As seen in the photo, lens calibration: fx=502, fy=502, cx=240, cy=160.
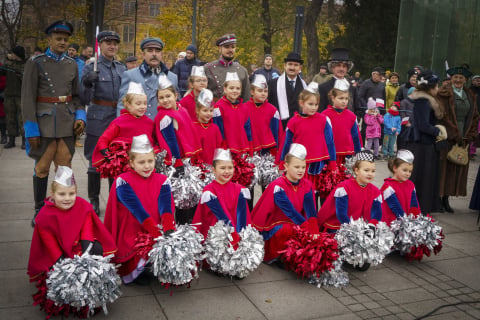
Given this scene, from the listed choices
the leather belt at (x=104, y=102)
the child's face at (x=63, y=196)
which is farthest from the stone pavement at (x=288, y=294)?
the leather belt at (x=104, y=102)

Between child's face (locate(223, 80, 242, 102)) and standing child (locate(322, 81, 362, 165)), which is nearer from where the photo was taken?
child's face (locate(223, 80, 242, 102))

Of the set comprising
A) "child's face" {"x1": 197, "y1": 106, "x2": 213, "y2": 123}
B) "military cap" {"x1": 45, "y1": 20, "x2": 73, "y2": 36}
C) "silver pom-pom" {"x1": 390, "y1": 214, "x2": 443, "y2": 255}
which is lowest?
"silver pom-pom" {"x1": 390, "y1": 214, "x2": 443, "y2": 255}

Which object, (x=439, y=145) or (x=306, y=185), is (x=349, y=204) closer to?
(x=306, y=185)

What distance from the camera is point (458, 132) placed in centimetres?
799

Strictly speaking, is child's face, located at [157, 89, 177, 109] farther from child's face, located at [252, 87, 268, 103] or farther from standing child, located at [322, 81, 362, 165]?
standing child, located at [322, 81, 362, 165]

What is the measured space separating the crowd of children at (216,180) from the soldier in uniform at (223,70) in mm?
442

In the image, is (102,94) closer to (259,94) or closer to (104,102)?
(104,102)

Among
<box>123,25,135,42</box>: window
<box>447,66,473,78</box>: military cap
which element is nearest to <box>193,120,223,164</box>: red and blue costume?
<box>447,66,473,78</box>: military cap

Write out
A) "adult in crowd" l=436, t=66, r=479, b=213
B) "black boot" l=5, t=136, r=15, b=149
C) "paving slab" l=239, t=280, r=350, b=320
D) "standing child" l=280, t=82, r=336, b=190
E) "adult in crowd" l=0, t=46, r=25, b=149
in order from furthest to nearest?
"black boot" l=5, t=136, r=15, b=149 → "adult in crowd" l=0, t=46, r=25, b=149 → "adult in crowd" l=436, t=66, r=479, b=213 → "standing child" l=280, t=82, r=336, b=190 → "paving slab" l=239, t=280, r=350, b=320

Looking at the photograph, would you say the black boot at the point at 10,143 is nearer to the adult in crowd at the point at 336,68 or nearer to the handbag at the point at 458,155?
the adult in crowd at the point at 336,68

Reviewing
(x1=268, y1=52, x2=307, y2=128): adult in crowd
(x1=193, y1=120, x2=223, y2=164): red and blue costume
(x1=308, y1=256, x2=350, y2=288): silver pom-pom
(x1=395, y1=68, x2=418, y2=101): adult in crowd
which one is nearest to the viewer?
(x1=308, y1=256, x2=350, y2=288): silver pom-pom

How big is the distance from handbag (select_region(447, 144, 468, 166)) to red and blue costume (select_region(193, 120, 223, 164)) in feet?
13.5

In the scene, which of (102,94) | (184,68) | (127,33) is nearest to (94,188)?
(102,94)

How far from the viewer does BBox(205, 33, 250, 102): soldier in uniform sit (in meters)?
7.29
